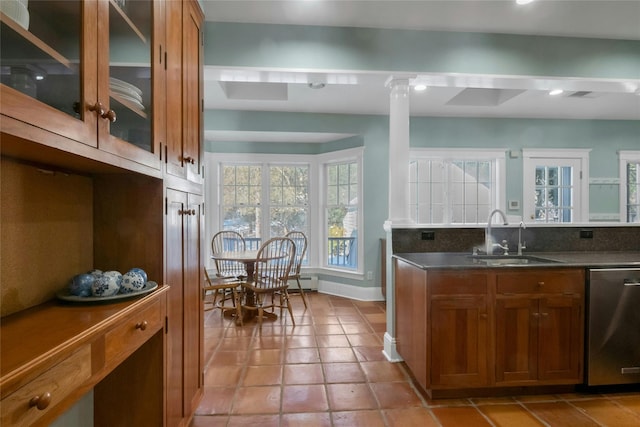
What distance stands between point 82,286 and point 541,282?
2.56 meters

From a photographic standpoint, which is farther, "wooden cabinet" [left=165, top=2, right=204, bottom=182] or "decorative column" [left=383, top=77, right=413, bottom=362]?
"decorative column" [left=383, top=77, right=413, bottom=362]

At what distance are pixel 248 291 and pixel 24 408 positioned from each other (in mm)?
3231

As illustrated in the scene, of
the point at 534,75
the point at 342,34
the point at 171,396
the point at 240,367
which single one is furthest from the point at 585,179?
the point at 171,396

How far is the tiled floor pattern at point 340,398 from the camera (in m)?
1.94

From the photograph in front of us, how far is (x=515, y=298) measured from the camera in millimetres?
2119

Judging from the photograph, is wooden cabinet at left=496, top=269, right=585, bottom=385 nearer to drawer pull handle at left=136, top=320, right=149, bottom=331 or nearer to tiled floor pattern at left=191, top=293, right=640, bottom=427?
tiled floor pattern at left=191, top=293, right=640, bottom=427

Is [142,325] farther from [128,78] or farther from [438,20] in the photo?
[438,20]

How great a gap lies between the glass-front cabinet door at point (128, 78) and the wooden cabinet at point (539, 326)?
87.0 inches

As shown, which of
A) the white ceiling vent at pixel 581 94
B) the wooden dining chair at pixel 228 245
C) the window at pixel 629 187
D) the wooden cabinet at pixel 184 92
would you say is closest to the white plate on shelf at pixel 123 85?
the wooden cabinet at pixel 184 92

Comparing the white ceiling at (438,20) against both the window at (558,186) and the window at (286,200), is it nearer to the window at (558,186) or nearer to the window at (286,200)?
the window at (286,200)

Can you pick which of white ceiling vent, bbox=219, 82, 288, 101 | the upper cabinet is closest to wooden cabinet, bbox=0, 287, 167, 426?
the upper cabinet

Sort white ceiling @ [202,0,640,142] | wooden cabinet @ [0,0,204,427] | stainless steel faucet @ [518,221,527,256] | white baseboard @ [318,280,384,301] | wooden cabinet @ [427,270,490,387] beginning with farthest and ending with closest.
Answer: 1. white baseboard @ [318,280,384,301]
2. stainless steel faucet @ [518,221,527,256]
3. white ceiling @ [202,0,640,142]
4. wooden cabinet @ [427,270,490,387]
5. wooden cabinet @ [0,0,204,427]

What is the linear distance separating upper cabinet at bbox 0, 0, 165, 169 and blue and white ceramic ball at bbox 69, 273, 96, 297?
1.59 ft

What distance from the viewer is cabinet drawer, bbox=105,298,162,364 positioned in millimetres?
1027
